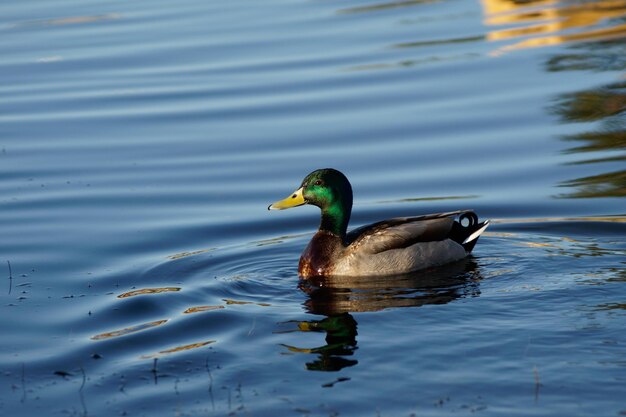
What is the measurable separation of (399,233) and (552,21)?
1247cm

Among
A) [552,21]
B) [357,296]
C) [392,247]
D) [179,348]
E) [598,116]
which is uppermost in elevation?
[552,21]

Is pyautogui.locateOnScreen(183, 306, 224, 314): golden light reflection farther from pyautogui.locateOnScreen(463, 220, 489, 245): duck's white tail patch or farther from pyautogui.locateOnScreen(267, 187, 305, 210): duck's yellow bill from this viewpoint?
pyautogui.locateOnScreen(463, 220, 489, 245): duck's white tail patch

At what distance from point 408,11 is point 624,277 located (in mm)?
15884

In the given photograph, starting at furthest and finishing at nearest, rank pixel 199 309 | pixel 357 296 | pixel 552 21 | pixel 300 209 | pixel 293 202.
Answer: pixel 552 21 < pixel 300 209 < pixel 293 202 < pixel 357 296 < pixel 199 309

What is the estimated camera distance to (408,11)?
84.7 ft

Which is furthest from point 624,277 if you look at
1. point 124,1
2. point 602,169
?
point 124,1

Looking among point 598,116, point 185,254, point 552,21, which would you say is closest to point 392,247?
point 185,254

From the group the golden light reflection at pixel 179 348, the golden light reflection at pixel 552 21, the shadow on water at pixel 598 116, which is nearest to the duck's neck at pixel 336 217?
the shadow on water at pixel 598 116

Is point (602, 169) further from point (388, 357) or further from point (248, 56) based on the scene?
point (248, 56)

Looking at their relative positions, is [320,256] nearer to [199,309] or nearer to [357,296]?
[357,296]

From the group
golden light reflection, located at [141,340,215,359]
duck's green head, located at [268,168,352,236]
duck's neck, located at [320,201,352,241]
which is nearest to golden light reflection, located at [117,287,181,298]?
duck's green head, located at [268,168,352,236]

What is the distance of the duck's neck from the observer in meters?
12.4

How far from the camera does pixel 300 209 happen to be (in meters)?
14.4

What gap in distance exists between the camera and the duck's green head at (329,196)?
1234 cm
